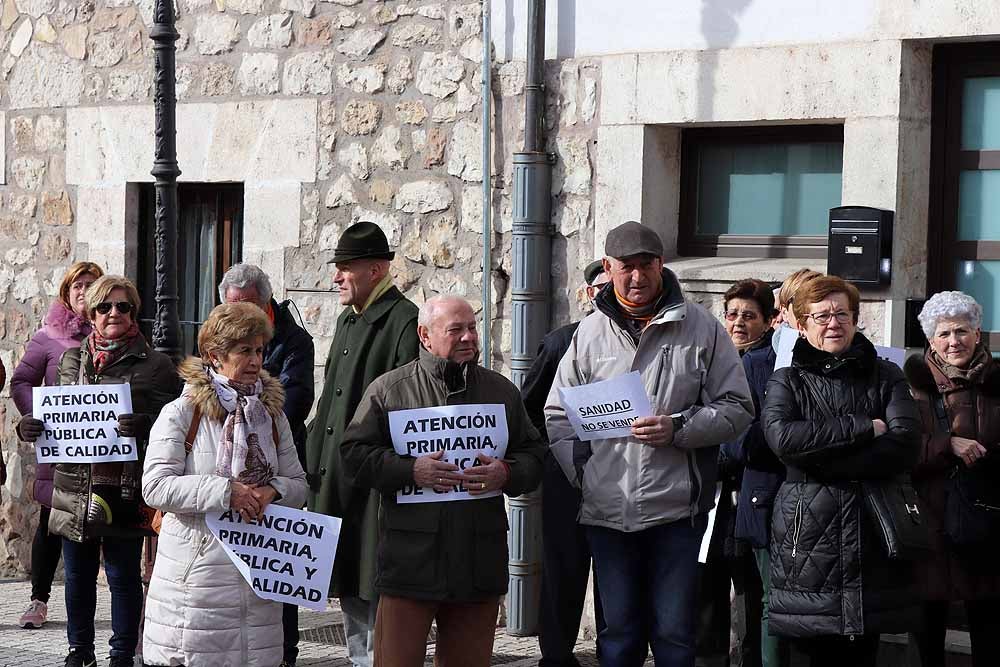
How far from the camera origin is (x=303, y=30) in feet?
28.8

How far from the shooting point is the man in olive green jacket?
17.5 ft

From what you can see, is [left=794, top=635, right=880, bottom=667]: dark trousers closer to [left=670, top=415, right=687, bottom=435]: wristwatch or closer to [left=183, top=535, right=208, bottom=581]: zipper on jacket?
[left=670, top=415, right=687, bottom=435]: wristwatch

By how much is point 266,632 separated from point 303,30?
436 centimetres

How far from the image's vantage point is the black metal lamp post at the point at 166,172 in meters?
7.82

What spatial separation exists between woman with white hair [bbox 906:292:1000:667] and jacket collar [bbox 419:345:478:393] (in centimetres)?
174

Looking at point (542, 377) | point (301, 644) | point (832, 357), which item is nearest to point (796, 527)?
point (832, 357)

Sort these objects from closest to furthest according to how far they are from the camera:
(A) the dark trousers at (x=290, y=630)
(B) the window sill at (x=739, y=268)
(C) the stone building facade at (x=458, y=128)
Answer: (A) the dark trousers at (x=290, y=630)
(C) the stone building facade at (x=458, y=128)
(B) the window sill at (x=739, y=268)

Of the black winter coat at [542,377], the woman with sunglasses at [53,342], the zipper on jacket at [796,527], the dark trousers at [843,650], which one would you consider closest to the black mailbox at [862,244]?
the black winter coat at [542,377]

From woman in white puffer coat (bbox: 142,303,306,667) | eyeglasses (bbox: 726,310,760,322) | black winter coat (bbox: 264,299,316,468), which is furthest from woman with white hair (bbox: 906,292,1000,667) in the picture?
black winter coat (bbox: 264,299,316,468)

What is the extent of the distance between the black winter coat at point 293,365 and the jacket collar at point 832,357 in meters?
2.22

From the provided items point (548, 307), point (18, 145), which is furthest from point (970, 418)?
point (18, 145)

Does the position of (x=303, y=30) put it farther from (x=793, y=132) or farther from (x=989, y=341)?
(x=989, y=341)

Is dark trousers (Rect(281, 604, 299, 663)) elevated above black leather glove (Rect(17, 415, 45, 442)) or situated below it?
below

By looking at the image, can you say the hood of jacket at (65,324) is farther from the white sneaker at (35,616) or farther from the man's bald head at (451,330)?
the man's bald head at (451,330)
